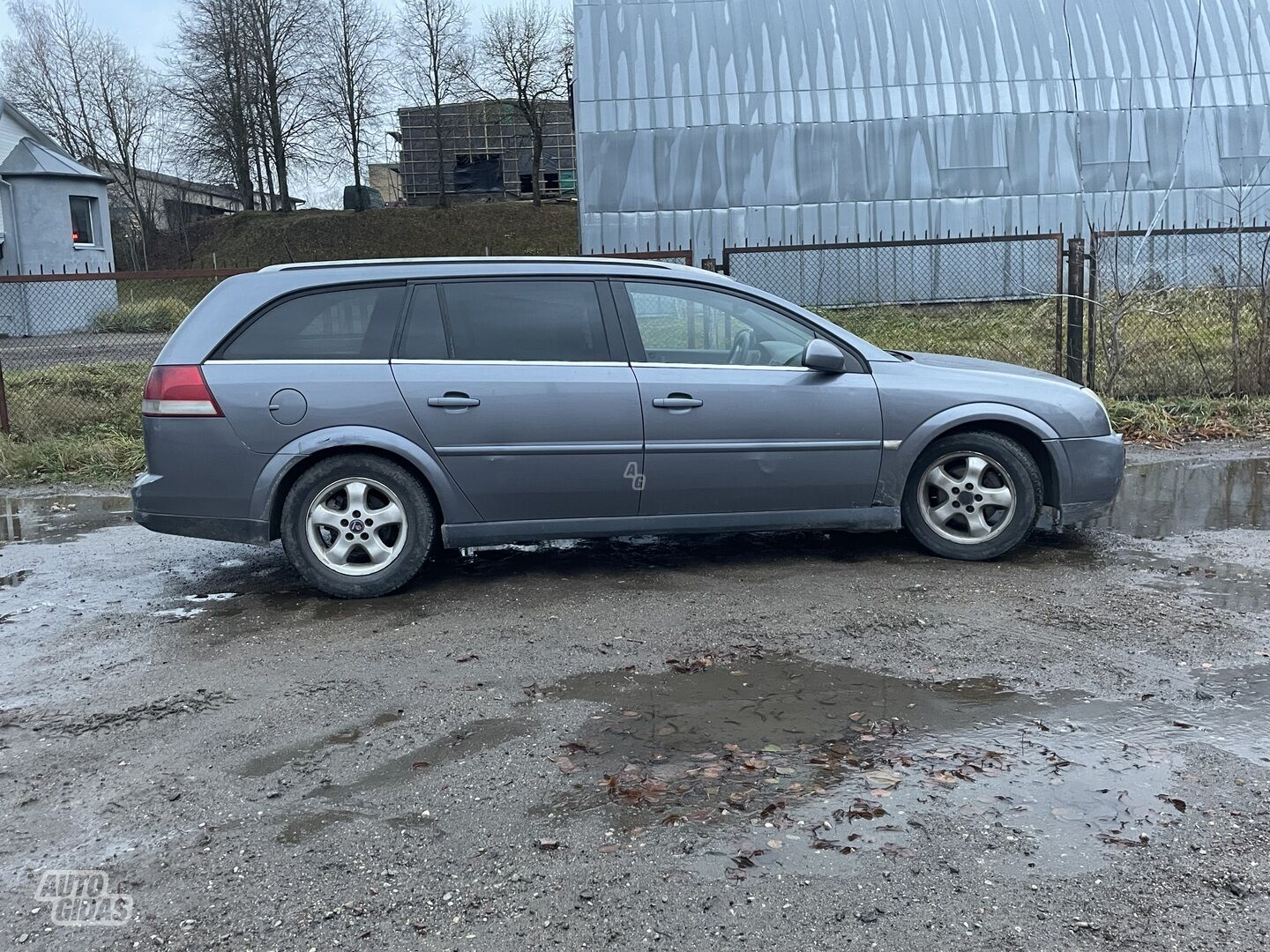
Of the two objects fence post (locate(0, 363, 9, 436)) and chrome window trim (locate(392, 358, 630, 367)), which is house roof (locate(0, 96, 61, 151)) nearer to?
fence post (locate(0, 363, 9, 436))

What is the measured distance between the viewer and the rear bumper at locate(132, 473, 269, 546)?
554 centimetres

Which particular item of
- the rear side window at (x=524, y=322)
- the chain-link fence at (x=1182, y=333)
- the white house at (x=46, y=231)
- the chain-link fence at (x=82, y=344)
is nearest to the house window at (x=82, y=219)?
the white house at (x=46, y=231)

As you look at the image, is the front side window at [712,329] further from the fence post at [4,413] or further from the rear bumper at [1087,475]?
the fence post at [4,413]

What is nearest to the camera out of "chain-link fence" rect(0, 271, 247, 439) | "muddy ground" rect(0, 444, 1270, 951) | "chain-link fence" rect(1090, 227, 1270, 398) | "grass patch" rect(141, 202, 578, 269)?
"muddy ground" rect(0, 444, 1270, 951)

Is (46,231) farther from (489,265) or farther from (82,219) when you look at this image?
(489,265)

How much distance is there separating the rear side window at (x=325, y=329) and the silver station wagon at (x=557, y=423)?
0.04 feet

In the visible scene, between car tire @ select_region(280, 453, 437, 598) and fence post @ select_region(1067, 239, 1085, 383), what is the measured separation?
6972 mm

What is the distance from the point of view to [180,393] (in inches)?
215

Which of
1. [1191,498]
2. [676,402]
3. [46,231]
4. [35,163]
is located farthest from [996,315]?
[35,163]

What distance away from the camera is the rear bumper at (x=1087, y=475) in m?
5.93

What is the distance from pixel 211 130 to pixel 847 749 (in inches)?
1963

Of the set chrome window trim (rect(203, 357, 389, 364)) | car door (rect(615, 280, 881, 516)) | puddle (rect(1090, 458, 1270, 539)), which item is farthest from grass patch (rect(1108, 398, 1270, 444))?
chrome window trim (rect(203, 357, 389, 364))

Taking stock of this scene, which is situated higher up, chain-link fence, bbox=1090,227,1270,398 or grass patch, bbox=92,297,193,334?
grass patch, bbox=92,297,193,334

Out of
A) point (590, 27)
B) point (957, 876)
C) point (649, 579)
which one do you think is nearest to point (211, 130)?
point (590, 27)
